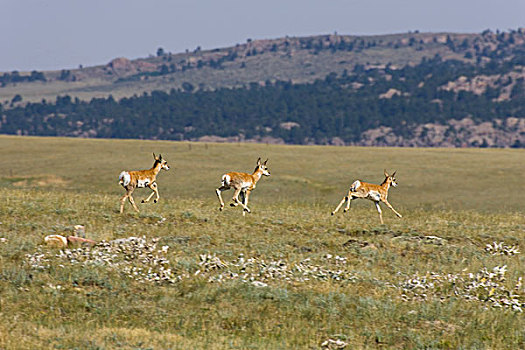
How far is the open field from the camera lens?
1215 cm

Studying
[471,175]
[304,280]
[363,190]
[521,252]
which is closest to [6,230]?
[304,280]

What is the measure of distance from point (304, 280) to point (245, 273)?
4.09 ft

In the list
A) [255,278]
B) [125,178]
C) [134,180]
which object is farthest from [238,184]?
[255,278]

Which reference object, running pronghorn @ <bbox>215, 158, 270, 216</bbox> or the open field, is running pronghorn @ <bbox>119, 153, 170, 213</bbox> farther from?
running pronghorn @ <bbox>215, 158, 270, 216</bbox>

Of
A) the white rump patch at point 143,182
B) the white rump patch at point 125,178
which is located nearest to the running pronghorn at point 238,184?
the white rump patch at point 143,182

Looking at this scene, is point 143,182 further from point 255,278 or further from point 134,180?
point 255,278

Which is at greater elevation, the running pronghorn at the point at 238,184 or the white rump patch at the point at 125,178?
the white rump patch at the point at 125,178

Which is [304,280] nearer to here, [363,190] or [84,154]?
[363,190]

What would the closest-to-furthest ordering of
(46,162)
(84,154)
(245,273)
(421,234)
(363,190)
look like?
1. (245,273)
2. (421,234)
3. (363,190)
4. (46,162)
5. (84,154)

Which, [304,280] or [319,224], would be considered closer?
[304,280]

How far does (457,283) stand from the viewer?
15289 millimetres

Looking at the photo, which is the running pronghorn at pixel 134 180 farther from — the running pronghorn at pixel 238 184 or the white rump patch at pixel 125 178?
the running pronghorn at pixel 238 184

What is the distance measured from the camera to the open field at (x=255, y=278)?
12.1m

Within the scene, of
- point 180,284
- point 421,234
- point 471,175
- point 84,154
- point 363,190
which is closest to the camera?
point 180,284
